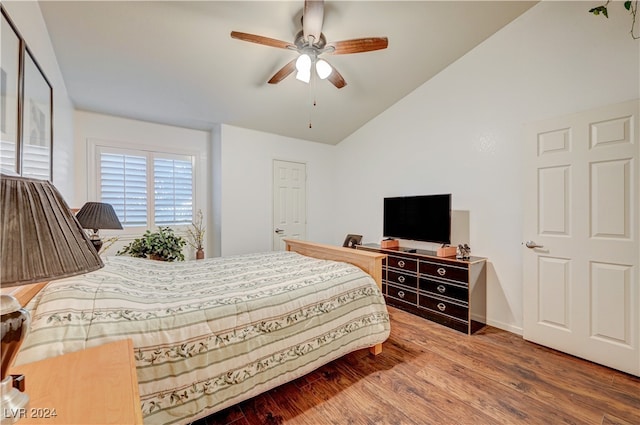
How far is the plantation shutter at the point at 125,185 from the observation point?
3301 millimetres

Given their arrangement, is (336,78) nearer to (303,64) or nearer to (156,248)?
(303,64)

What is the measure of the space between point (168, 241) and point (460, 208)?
3500mm

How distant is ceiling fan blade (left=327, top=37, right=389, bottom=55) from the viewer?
207cm

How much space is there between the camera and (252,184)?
3.99 meters

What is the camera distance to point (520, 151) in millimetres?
2664

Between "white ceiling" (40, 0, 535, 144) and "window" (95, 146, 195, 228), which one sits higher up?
"white ceiling" (40, 0, 535, 144)

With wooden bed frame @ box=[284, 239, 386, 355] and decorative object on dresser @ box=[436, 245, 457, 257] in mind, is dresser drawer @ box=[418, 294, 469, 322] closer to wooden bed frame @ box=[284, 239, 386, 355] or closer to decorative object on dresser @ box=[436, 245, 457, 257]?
decorative object on dresser @ box=[436, 245, 457, 257]

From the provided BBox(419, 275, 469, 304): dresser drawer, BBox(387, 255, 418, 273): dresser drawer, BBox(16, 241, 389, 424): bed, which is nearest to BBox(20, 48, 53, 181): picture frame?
BBox(16, 241, 389, 424): bed

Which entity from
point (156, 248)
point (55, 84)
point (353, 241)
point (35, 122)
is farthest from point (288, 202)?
point (35, 122)

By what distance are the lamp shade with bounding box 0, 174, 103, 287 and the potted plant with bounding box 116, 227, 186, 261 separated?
113 inches

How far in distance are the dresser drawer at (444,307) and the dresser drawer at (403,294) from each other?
0.08 metres

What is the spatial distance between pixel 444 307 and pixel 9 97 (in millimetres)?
3601

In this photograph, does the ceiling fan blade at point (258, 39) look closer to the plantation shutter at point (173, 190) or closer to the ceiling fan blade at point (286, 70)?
the ceiling fan blade at point (286, 70)

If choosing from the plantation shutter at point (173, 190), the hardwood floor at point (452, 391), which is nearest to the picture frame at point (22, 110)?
the plantation shutter at point (173, 190)
